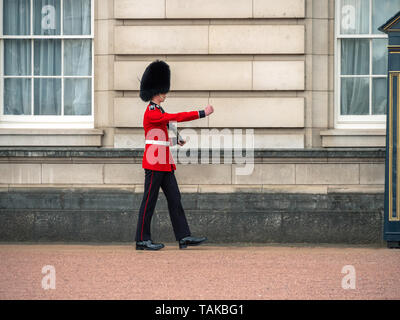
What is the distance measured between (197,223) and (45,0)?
345 centimetres

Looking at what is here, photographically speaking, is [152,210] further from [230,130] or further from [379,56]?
[379,56]

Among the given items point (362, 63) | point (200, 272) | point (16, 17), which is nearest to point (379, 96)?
point (362, 63)

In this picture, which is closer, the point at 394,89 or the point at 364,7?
the point at 394,89

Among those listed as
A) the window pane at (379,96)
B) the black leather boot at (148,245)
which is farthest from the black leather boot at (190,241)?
the window pane at (379,96)

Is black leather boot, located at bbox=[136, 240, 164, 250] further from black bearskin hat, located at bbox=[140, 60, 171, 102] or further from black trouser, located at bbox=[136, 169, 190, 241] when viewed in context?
black bearskin hat, located at bbox=[140, 60, 171, 102]

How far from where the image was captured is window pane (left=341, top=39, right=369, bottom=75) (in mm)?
10352

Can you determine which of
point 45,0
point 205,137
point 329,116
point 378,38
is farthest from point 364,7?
point 45,0

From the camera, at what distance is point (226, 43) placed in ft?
32.8

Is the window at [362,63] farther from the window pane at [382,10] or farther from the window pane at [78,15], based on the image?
the window pane at [78,15]

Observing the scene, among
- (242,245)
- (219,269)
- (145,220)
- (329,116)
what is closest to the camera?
(219,269)

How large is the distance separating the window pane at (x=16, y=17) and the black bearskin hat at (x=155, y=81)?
225cm

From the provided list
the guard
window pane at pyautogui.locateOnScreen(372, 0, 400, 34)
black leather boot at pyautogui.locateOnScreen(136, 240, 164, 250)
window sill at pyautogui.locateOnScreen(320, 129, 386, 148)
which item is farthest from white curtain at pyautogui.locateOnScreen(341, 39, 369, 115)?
black leather boot at pyautogui.locateOnScreen(136, 240, 164, 250)

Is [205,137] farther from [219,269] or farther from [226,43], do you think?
[219,269]

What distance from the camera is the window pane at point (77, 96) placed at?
10.5 meters
